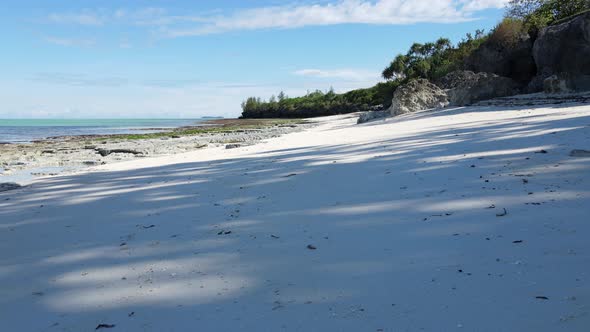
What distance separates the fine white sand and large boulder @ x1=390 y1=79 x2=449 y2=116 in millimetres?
12895

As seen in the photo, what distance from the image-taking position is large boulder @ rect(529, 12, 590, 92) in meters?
16.0

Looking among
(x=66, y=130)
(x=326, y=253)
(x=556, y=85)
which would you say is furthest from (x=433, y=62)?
(x=326, y=253)

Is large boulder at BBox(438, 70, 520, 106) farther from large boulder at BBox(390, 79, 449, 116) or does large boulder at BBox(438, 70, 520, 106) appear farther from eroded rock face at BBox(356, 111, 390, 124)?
eroded rock face at BBox(356, 111, 390, 124)

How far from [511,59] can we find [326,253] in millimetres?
21719

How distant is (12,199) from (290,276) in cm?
498

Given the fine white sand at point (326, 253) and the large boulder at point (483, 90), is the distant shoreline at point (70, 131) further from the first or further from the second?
the fine white sand at point (326, 253)

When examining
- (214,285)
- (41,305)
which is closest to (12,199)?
(41,305)

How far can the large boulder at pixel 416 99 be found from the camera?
18.0m

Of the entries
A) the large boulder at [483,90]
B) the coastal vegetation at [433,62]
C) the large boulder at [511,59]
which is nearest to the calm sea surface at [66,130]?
the coastal vegetation at [433,62]

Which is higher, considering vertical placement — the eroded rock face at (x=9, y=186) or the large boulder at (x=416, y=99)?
the large boulder at (x=416, y=99)

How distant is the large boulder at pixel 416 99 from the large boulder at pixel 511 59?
4.79m

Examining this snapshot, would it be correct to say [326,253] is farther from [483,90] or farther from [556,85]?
[483,90]

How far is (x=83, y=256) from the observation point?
3.15 metres

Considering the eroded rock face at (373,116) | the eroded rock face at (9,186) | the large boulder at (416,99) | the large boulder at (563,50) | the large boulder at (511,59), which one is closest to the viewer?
the eroded rock face at (9,186)
